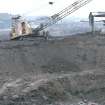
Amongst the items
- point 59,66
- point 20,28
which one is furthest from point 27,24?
point 59,66

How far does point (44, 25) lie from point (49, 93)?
16475 mm

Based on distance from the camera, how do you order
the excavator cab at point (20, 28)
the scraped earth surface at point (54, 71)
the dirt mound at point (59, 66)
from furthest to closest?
1. the excavator cab at point (20, 28)
2. the dirt mound at point (59, 66)
3. the scraped earth surface at point (54, 71)

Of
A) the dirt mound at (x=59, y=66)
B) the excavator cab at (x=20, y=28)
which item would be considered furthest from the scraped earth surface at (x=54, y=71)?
the excavator cab at (x=20, y=28)

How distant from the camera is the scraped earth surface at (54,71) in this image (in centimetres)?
3153

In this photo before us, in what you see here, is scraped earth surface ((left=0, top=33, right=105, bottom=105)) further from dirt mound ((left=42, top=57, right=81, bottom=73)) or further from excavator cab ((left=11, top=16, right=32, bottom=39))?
excavator cab ((left=11, top=16, right=32, bottom=39))

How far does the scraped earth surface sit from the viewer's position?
1241 inches

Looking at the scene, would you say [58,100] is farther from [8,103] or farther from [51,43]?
[51,43]

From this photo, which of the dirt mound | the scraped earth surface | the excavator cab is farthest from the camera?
the excavator cab

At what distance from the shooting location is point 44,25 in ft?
155

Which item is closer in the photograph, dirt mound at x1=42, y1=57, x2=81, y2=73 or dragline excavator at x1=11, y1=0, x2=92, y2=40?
dirt mound at x1=42, y1=57, x2=81, y2=73

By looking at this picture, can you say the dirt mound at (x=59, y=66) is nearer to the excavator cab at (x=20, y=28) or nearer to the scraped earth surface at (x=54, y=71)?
the scraped earth surface at (x=54, y=71)

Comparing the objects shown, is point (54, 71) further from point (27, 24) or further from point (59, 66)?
point (27, 24)

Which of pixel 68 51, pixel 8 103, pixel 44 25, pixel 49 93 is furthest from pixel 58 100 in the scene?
pixel 44 25

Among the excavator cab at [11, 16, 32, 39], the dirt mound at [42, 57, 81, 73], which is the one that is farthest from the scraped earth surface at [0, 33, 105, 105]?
the excavator cab at [11, 16, 32, 39]
